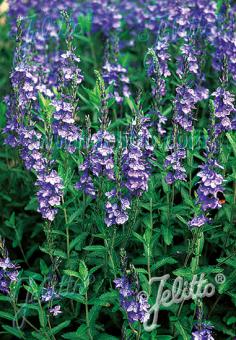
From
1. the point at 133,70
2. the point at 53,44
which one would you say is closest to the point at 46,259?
the point at 133,70

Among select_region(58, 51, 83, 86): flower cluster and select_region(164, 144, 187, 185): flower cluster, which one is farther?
select_region(58, 51, 83, 86): flower cluster

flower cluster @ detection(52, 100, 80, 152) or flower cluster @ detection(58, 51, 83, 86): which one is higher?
flower cluster @ detection(58, 51, 83, 86)

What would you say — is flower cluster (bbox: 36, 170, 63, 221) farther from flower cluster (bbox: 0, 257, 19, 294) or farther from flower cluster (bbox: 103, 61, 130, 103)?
flower cluster (bbox: 103, 61, 130, 103)

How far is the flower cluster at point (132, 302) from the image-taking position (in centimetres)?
339

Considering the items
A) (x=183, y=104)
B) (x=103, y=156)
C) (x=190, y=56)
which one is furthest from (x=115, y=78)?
(x=103, y=156)

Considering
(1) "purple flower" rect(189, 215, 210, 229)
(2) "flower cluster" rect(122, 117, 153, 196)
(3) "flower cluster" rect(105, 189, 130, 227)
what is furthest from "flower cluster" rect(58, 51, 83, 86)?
(1) "purple flower" rect(189, 215, 210, 229)

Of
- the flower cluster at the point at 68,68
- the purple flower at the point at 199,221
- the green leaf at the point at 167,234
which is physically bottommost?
the green leaf at the point at 167,234

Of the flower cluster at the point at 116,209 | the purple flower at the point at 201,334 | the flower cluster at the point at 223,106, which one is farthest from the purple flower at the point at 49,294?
the flower cluster at the point at 223,106

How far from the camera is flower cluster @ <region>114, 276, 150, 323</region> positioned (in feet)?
11.1

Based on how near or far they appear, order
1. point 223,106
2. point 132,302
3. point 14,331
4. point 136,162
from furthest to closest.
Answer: point 14,331 → point 223,106 → point 136,162 → point 132,302

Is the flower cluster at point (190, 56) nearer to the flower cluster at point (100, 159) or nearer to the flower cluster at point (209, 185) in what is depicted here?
Answer: the flower cluster at point (100, 159)

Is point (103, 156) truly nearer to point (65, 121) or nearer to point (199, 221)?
point (65, 121)

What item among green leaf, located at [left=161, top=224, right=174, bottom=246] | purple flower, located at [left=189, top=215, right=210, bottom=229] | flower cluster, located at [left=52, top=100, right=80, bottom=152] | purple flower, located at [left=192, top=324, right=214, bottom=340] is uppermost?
flower cluster, located at [left=52, top=100, right=80, bottom=152]

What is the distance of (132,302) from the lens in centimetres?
341
